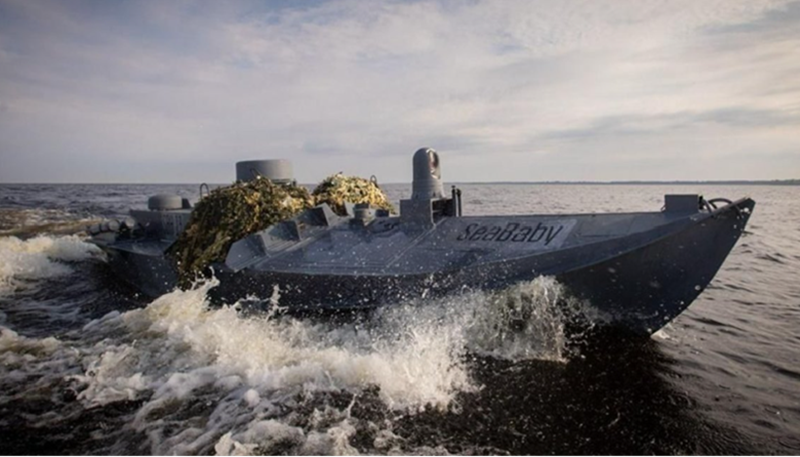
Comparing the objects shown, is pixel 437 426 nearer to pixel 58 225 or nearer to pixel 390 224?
pixel 390 224

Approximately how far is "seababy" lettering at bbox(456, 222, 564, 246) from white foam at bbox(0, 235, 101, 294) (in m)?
13.0

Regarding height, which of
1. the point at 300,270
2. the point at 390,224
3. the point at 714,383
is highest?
the point at 390,224

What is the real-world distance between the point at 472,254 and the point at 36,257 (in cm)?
1644

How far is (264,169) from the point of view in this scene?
13289mm

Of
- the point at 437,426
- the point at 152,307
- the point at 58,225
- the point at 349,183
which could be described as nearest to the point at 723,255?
the point at 437,426

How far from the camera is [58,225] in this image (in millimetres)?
26375

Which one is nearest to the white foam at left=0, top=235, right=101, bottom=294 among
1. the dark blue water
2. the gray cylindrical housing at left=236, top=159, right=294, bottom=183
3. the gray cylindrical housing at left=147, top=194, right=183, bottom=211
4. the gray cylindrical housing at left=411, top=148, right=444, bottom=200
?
the gray cylindrical housing at left=147, top=194, right=183, bottom=211

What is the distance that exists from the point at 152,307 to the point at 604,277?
8.76 meters

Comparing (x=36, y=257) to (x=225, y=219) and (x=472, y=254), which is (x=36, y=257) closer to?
(x=225, y=219)

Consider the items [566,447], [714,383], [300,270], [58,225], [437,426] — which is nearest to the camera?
[566,447]

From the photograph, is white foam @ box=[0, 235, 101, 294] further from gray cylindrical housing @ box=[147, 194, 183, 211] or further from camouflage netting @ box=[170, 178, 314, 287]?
camouflage netting @ box=[170, 178, 314, 287]

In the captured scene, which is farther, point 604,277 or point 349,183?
point 349,183

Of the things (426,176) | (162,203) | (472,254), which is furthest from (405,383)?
(162,203)

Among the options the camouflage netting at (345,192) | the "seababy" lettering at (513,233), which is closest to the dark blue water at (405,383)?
the "seababy" lettering at (513,233)
